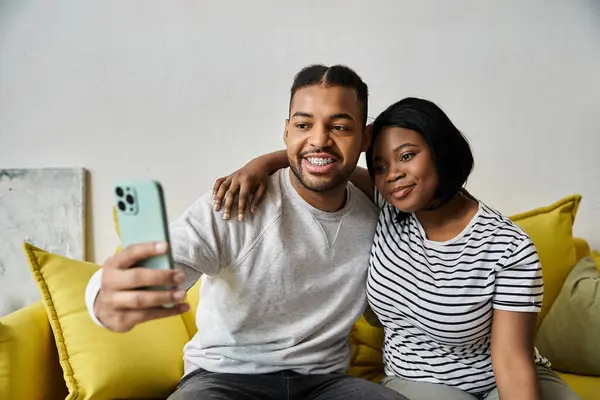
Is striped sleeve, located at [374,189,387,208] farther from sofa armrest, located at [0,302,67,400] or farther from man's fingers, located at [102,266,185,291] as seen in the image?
sofa armrest, located at [0,302,67,400]

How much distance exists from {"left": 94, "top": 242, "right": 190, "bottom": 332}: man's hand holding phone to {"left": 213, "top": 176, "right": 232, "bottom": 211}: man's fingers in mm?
354

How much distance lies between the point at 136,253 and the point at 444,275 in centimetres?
68

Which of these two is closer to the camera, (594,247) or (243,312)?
(243,312)

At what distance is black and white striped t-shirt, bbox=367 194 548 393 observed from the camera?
1.15 metres

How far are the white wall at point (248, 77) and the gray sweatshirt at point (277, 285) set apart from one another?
27.8 inches

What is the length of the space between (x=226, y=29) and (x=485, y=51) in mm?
911

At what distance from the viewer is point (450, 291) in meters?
1.19

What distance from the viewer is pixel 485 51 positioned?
195 cm

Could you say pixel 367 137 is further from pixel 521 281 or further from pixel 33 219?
pixel 33 219

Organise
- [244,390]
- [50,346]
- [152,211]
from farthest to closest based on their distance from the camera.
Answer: [50,346], [244,390], [152,211]

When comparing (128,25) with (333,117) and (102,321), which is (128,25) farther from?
(102,321)

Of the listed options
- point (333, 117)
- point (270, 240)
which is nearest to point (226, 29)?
point (333, 117)

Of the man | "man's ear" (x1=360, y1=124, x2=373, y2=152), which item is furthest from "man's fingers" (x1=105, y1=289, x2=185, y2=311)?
"man's ear" (x1=360, y1=124, x2=373, y2=152)

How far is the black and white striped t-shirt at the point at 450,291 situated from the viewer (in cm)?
115
